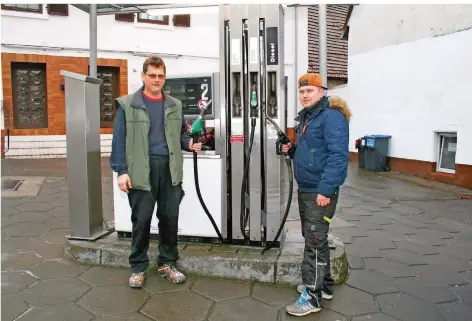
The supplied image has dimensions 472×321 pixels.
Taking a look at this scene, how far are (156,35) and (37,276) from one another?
10.7 m

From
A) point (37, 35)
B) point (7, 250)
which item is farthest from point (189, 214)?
point (37, 35)

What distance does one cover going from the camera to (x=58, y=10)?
11641 mm

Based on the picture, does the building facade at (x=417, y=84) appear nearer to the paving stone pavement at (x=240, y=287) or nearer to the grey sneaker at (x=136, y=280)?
the paving stone pavement at (x=240, y=287)

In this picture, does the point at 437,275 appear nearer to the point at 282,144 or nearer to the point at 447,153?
the point at 282,144

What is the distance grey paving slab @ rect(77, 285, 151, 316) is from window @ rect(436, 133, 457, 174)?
8061 mm

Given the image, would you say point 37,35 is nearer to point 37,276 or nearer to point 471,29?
point 37,276

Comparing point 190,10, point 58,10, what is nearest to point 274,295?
point 190,10

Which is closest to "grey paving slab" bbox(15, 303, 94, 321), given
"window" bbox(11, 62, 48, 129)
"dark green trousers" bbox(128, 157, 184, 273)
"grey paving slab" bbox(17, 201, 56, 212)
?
"dark green trousers" bbox(128, 157, 184, 273)

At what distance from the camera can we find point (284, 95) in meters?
3.76

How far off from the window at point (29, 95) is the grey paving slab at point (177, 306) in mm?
10314

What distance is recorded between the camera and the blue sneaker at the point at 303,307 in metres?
3.01

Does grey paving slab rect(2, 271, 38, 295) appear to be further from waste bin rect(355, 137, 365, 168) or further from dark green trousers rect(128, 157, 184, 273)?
waste bin rect(355, 137, 365, 168)

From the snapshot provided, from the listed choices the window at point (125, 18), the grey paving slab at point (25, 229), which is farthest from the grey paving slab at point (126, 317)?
the window at point (125, 18)

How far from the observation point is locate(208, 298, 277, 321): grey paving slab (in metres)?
2.97
